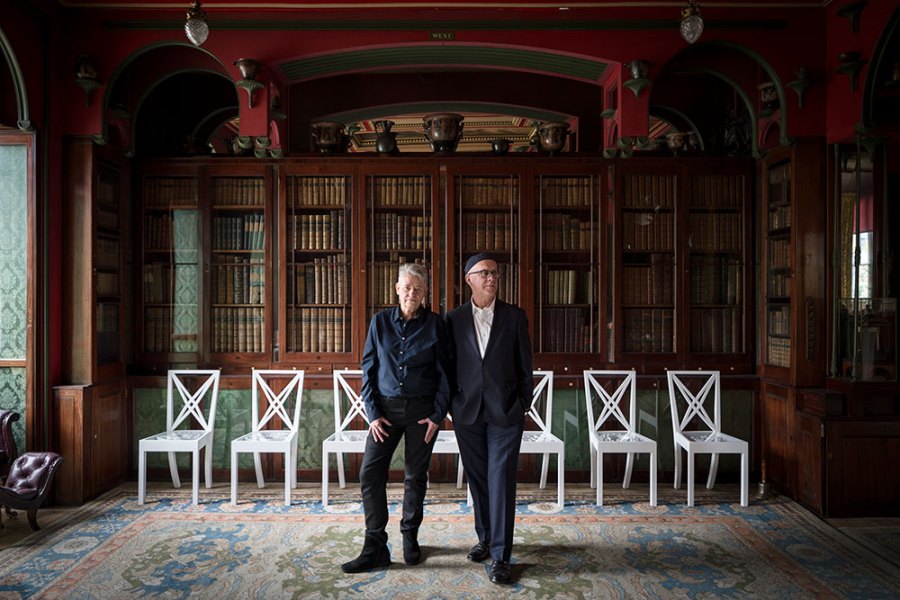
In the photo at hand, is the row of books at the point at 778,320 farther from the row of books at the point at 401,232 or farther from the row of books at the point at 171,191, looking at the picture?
the row of books at the point at 171,191

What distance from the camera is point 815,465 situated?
182 inches

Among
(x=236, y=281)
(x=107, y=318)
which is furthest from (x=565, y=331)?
(x=107, y=318)

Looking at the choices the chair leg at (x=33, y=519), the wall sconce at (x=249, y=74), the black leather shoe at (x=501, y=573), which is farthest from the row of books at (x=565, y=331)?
the chair leg at (x=33, y=519)

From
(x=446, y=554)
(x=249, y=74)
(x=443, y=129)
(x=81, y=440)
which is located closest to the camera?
(x=446, y=554)

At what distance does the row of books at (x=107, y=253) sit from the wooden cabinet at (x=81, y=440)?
939 millimetres

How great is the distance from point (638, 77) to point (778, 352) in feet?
7.72

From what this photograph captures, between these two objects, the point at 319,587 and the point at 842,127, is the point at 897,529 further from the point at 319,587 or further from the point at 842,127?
the point at 319,587

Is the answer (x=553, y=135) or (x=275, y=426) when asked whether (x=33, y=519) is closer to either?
(x=275, y=426)

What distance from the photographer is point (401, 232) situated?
5570mm

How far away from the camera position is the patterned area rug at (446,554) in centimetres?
343

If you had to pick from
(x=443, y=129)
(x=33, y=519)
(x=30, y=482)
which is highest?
(x=443, y=129)

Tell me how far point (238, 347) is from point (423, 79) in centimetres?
316

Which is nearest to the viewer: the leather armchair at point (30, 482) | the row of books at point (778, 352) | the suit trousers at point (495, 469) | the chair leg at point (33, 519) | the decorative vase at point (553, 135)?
the suit trousers at point (495, 469)

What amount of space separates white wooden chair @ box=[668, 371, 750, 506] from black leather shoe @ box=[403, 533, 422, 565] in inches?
83.2
